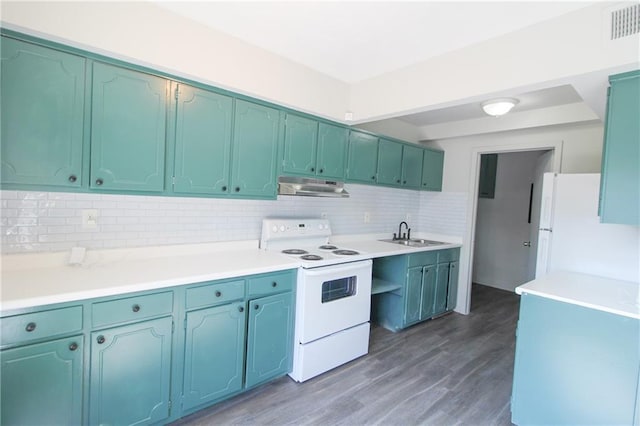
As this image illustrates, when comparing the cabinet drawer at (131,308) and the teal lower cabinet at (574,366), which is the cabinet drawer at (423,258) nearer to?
the teal lower cabinet at (574,366)

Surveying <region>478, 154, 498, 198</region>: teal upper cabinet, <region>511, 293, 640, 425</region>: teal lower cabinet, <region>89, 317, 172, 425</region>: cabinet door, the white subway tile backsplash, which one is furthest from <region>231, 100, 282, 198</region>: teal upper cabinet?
<region>478, 154, 498, 198</region>: teal upper cabinet

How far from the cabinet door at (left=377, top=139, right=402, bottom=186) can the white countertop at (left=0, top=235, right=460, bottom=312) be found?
1608 millimetres

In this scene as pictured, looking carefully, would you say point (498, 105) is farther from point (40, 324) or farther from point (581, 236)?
point (40, 324)

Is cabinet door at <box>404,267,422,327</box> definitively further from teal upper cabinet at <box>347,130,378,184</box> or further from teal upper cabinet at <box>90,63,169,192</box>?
teal upper cabinet at <box>90,63,169,192</box>

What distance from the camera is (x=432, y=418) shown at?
6.77 feet

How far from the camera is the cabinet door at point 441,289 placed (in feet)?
12.3

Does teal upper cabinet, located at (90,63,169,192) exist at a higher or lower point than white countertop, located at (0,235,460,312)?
higher

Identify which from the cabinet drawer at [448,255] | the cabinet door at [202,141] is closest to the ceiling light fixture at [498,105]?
the cabinet drawer at [448,255]

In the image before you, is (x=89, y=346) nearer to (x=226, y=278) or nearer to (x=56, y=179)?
(x=226, y=278)

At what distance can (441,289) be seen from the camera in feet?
12.5

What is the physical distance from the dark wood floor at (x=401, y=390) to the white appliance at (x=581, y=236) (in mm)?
1056

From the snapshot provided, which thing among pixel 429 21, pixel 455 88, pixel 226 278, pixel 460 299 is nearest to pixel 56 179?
pixel 226 278

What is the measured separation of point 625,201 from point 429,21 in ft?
4.93

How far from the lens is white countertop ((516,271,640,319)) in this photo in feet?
5.37
